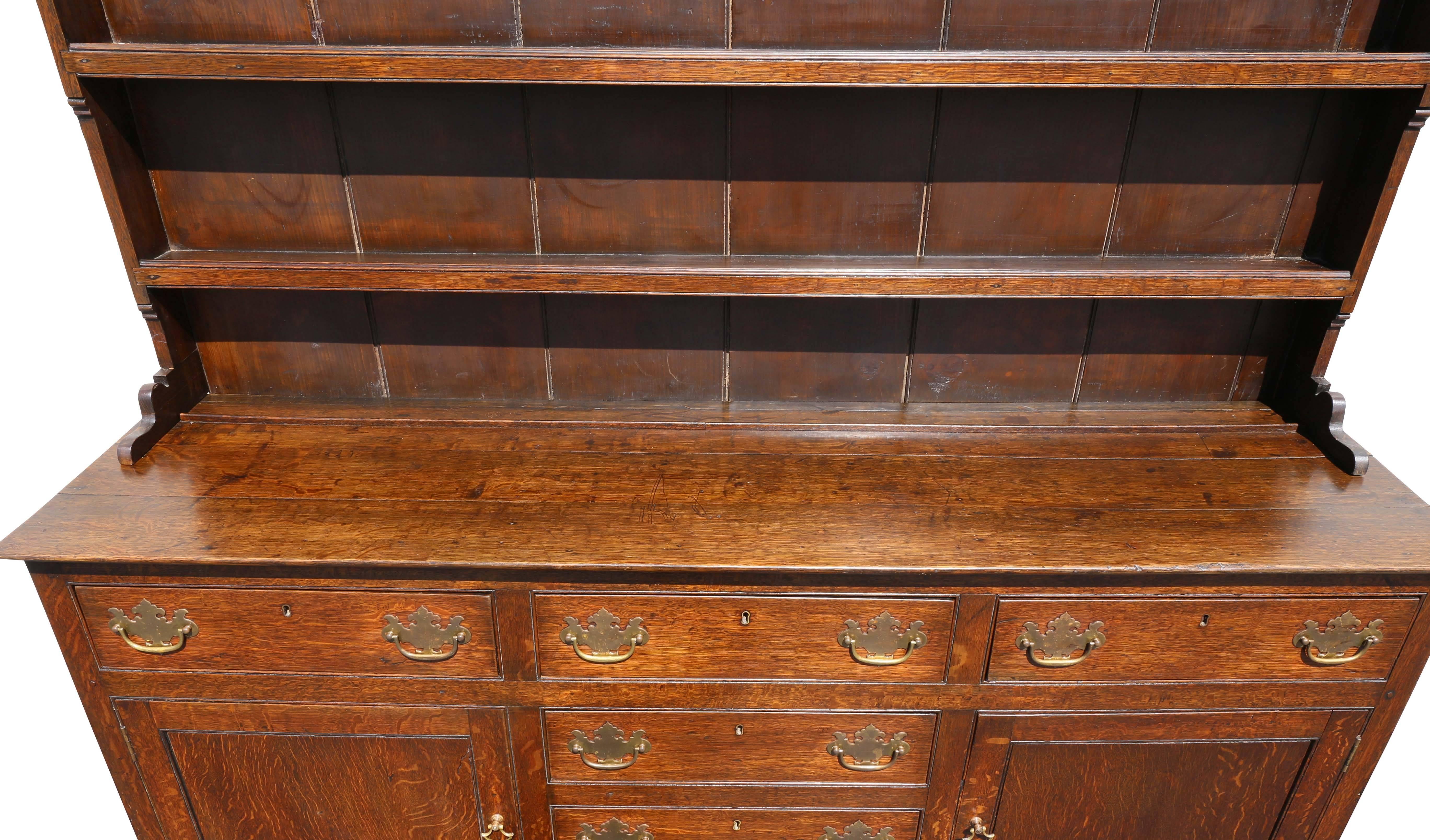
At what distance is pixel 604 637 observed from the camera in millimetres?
1764

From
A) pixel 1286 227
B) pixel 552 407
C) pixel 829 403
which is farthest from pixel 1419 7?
pixel 552 407

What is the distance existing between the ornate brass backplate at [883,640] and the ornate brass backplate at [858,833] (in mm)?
511

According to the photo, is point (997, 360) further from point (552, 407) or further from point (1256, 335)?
point (552, 407)

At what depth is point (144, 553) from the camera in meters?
1.66

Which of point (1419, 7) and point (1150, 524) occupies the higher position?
point (1419, 7)

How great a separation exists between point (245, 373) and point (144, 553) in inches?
26.9

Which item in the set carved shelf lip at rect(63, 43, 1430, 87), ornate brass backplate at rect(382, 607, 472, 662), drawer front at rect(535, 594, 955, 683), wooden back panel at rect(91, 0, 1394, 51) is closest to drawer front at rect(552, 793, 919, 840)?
drawer front at rect(535, 594, 955, 683)

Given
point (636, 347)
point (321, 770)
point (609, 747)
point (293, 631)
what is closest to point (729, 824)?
point (609, 747)

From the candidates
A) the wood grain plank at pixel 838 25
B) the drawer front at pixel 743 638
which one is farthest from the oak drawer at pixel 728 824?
the wood grain plank at pixel 838 25

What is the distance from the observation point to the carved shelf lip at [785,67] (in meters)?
1.66

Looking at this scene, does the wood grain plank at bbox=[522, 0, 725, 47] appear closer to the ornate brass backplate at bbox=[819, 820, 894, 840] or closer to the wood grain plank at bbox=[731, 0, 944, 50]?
the wood grain plank at bbox=[731, 0, 944, 50]

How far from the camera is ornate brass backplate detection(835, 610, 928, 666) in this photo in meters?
1.75

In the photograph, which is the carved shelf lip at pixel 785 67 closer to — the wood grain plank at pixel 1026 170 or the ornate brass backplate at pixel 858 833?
the wood grain plank at pixel 1026 170

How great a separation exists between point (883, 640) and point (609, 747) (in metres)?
0.69
